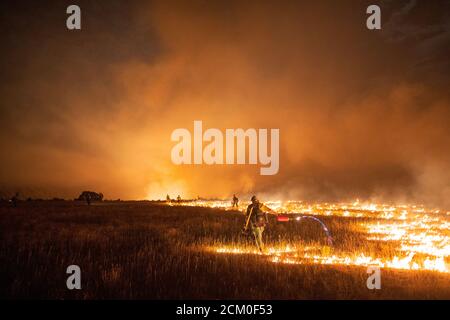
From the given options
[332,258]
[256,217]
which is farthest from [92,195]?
[332,258]

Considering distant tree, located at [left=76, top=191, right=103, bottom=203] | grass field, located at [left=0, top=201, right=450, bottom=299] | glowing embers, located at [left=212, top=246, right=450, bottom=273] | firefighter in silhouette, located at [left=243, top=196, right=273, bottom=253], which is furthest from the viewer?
distant tree, located at [left=76, top=191, right=103, bottom=203]

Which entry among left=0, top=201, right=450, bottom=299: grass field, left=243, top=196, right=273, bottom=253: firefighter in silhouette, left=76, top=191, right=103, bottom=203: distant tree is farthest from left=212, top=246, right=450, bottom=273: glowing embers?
left=76, top=191, right=103, bottom=203: distant tree

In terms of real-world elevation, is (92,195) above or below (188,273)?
above

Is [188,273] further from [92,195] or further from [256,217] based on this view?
[92,195]

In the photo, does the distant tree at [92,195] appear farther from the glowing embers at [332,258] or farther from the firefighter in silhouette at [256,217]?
the firefighter in silhouette at [256,217]

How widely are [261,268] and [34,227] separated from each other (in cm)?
2342

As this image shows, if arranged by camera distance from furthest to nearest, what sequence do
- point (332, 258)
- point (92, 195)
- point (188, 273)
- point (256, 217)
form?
point (92, 195) < point (256, 217) < point (332, 258) < point (188, 273)

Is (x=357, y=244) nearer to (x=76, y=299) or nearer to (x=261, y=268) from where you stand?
(x=261, y=268)

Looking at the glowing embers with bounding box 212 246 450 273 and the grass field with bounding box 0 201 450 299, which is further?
the glowing embers with bounding box 212 246 450 273

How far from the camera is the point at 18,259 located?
1789cm

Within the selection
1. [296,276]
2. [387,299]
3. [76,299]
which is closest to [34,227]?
[76,299]

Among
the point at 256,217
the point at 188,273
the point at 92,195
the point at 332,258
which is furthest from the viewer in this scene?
the point at 92,195

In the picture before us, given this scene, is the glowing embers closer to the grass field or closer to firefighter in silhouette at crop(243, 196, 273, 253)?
the grass field
